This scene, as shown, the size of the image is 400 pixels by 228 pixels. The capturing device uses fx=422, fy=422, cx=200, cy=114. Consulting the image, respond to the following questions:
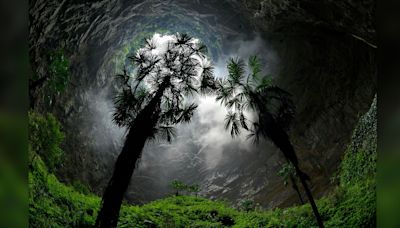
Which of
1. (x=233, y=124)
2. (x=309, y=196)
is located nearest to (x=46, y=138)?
(x=233, y=124)

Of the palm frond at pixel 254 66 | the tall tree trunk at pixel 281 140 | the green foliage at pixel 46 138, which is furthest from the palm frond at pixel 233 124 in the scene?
the green foliage at pixel 46 138

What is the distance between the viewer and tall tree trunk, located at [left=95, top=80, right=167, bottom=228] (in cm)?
396

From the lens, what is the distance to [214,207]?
3.96m

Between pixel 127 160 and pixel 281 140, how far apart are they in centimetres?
147

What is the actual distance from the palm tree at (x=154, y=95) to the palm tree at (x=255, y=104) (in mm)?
208

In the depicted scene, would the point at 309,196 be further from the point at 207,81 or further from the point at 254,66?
the point at 207,81

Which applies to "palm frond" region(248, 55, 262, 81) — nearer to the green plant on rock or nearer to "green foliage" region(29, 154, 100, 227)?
the green plant on rock

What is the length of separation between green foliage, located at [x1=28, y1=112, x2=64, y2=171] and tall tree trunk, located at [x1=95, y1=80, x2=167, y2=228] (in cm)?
56

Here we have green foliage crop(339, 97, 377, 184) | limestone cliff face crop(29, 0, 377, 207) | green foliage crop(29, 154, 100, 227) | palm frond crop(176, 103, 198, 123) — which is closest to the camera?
green foliage crop(339, 97, 377, 184)

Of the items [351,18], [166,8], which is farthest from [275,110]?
[166,8]

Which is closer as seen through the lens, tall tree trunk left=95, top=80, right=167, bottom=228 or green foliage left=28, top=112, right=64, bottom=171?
green foliage left=28, top=112, right=64, bottom=171

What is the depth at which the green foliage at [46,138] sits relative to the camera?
12.6 ft

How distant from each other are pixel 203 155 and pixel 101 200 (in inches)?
41.4

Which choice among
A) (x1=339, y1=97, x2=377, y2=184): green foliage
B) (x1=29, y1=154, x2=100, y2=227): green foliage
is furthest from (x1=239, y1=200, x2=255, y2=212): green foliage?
(x1=29, y1=154, x2=100, y2=227): green foliage
